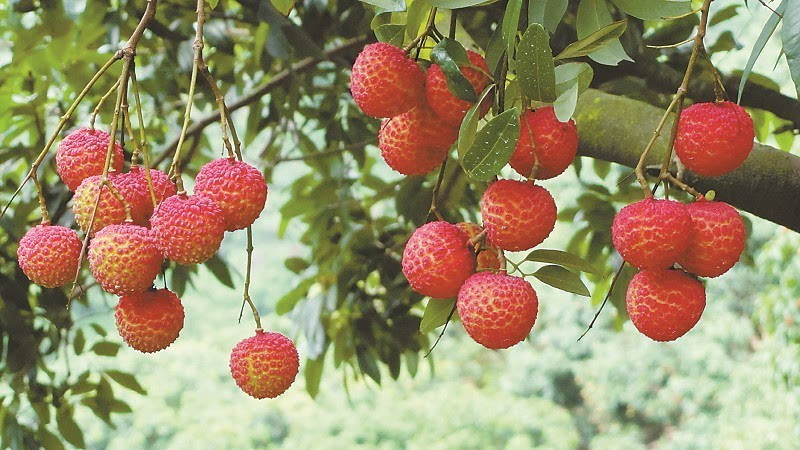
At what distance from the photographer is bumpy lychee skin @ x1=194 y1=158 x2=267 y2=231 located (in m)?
0.51

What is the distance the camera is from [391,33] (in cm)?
59

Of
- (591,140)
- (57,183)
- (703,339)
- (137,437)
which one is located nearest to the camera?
(591,140)

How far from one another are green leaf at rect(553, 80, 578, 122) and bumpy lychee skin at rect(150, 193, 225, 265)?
0.19 meters

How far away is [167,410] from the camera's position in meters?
4.79

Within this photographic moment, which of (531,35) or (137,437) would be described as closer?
(531,35)

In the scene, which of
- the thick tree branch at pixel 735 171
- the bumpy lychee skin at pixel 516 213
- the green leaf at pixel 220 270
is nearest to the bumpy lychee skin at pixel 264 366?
the bumpy lychee skin at pixel 516 213

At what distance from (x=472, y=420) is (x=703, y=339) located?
1377 millimetres

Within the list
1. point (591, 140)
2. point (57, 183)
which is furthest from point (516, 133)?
point (57, 183)

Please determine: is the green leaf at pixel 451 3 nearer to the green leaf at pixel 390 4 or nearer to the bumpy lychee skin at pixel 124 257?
the green leaf at pixel 390 4

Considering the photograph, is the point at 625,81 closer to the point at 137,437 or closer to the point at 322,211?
the point at 322,211

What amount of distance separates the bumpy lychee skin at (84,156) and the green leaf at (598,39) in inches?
11.0

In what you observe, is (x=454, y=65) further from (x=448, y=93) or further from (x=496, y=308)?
(x=496, y=308)

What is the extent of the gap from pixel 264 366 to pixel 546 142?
0.74 ft

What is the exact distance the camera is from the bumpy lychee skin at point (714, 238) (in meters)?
0.52
